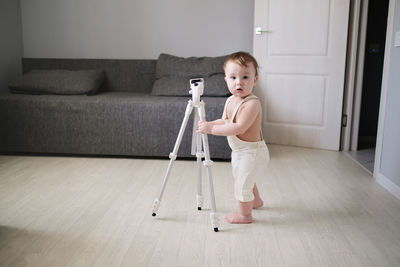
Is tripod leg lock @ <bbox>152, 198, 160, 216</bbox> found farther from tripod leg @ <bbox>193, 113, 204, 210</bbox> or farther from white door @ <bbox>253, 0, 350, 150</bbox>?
white door @ <bbox>253, 0, 350, 150</bbox>

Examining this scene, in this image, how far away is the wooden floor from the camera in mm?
1564

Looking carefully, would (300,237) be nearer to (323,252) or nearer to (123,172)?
(323,252)

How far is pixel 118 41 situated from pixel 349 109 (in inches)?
92.6

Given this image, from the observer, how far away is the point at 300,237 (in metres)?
1.75

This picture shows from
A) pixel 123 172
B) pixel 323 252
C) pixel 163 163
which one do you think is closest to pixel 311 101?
pixel 163 163

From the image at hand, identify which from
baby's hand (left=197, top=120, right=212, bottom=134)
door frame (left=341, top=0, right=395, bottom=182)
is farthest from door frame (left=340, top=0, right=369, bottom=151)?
baby's hand (left=197, top=120, right=212, bottom=134)

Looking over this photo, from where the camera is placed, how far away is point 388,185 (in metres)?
2.41

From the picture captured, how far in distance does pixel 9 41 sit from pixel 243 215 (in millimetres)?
3146

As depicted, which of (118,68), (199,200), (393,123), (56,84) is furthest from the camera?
(118,68)

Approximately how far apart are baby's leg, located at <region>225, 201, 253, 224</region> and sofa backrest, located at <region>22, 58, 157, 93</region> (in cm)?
213

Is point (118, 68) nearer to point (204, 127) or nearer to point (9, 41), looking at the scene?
point (9, 41)

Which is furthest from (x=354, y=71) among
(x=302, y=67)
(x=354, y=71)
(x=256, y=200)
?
(x=256, y=200)

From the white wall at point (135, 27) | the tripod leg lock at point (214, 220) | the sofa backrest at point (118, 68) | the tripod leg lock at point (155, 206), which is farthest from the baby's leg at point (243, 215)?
the white wall at point (135, 27)

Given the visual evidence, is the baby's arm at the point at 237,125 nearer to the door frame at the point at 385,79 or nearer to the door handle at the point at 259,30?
the door frame at the point at 385,79
